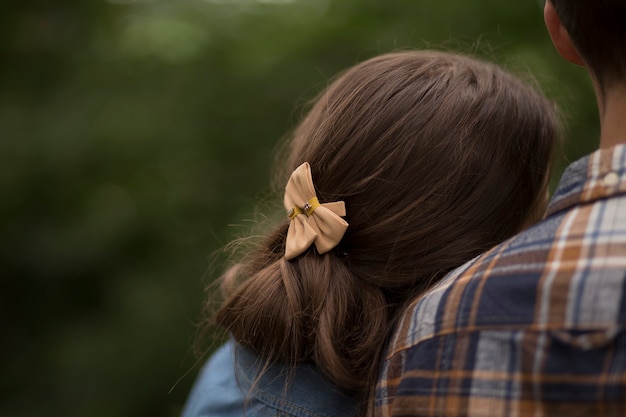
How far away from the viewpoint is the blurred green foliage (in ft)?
9.55

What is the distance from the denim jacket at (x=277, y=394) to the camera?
1.60 m

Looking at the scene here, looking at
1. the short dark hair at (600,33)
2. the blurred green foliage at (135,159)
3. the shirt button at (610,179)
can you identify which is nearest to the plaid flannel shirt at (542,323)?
the shirt button at (610,179)

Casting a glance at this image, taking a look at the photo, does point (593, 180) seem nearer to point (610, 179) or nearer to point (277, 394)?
point (610, 179)

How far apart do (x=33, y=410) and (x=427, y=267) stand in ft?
7.19

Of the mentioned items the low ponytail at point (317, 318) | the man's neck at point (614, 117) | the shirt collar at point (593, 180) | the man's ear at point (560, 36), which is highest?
the man's ear at point (560, 36)

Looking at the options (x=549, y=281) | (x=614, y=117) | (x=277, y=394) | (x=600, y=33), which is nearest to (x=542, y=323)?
(x=549, y=281)

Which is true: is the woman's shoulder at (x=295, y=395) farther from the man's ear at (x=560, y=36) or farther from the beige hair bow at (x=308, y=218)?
the man's ear at (x=560, y=36)

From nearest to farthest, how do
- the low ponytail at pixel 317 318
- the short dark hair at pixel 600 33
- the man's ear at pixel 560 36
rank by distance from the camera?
the short dark hair at pixel 600 33 → the man's ear at pixel 560 36 → the low ponytail at pixel 317 318

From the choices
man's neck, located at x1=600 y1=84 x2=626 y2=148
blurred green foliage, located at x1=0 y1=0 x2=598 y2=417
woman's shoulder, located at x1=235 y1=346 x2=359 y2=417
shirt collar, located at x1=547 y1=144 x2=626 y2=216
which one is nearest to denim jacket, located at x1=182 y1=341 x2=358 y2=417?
woman's shoulder, located at x1=235 y1=346 x2=359 y2=417

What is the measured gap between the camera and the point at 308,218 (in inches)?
65.6

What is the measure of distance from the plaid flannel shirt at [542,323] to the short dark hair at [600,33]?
132 millimetres

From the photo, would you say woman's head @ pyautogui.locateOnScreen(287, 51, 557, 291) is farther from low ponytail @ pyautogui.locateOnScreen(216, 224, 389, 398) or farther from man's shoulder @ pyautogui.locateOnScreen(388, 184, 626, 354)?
man's shoulder @ pyautogui.locateOnScreen(388, 184, 626, 354)

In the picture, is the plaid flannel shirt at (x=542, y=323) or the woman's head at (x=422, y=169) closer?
the plaid flannel shirt at (x=542, y=323)

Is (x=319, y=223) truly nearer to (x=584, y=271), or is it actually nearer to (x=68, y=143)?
(x=584, y=271)
